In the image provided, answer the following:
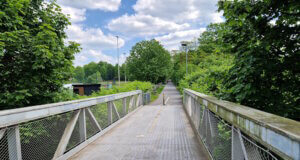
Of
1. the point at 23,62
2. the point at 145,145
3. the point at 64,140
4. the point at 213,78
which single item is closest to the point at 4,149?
the point at 64,140

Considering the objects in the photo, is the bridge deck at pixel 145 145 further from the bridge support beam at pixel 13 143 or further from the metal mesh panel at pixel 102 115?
the bridge support beam at pixel 13 143

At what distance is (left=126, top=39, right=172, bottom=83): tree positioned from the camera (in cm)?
3744

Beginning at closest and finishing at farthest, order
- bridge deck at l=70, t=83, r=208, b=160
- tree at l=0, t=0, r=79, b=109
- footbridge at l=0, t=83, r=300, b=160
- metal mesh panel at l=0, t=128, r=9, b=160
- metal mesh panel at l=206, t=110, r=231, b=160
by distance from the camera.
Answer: footbridge at l=0, t=83, r=300, b=160, metal mesh panel at l=0, t=128, r=9, b=160, metal mesh panel at l=206, t=110, r=231, b=160, bridge deck at l=70, t=83, r=208, b=160, tree at l=0, t=0, r=79, b=109

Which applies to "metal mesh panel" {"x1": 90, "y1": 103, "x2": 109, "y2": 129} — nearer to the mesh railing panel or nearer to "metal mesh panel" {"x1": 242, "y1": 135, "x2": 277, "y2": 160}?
the mesh railing panel

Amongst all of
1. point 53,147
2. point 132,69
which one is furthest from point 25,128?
point 132,69

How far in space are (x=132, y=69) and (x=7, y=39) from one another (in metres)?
35.6

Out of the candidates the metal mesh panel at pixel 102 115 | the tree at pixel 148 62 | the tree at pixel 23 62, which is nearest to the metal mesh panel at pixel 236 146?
the metal mesh panel at pixel 102 115

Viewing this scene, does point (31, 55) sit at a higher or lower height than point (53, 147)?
higher

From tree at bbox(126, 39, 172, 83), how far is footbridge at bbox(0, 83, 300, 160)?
32035mm

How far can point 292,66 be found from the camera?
2943 mm

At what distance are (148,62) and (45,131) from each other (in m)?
35.8

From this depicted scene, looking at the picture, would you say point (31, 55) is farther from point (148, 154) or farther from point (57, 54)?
point (148, 154)

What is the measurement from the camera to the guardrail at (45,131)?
2168 millimetres

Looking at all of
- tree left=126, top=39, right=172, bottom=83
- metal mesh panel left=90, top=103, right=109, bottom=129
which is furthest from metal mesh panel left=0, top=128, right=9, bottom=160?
tree left=126, top=39, right=172, bottom=83
